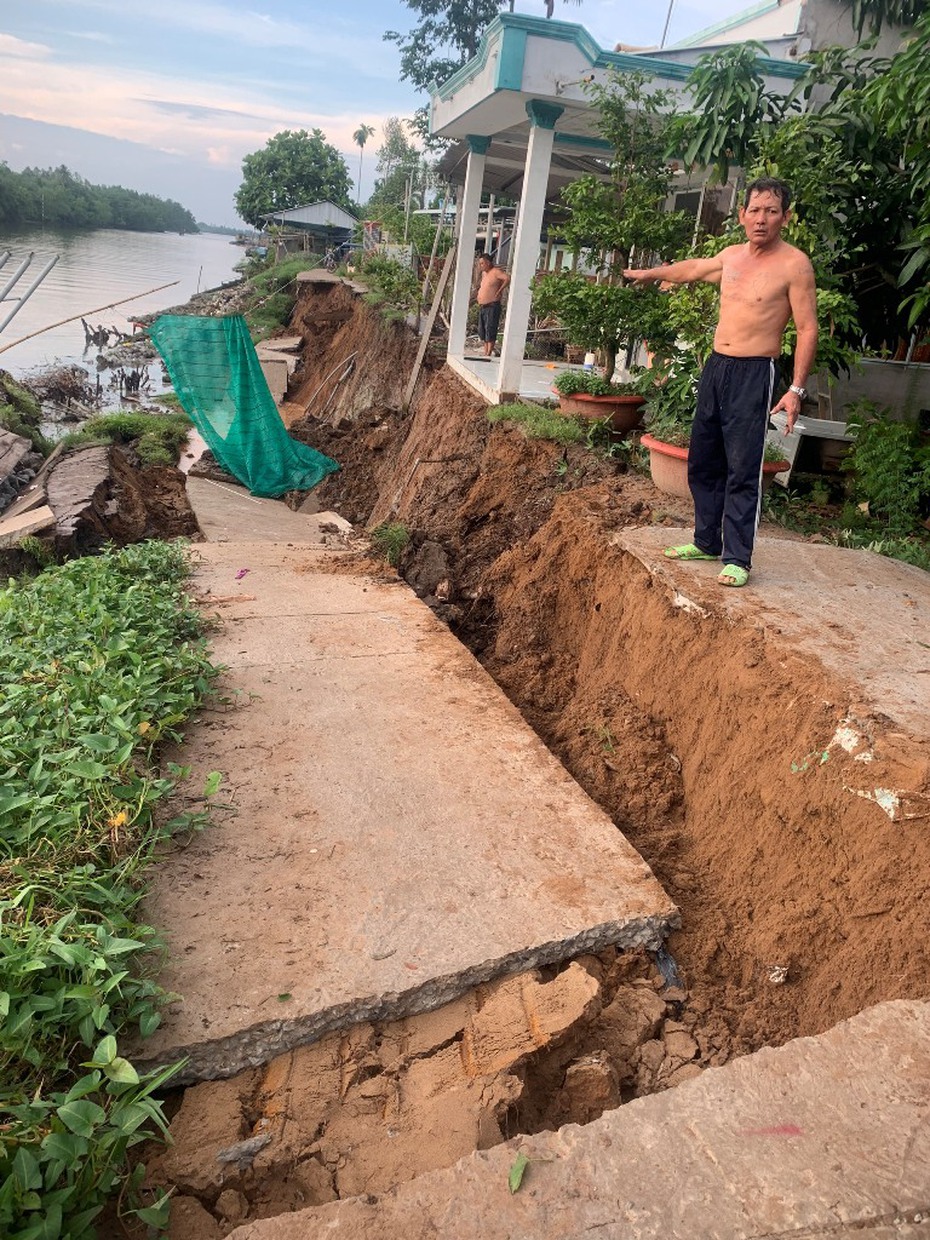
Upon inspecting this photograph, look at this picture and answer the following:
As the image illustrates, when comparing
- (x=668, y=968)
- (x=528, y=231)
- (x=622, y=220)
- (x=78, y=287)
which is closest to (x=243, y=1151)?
(x=668, y=968)

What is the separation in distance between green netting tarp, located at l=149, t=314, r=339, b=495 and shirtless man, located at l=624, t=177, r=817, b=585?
7.99 metres

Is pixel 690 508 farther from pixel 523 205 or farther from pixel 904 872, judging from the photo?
pixel 523 205

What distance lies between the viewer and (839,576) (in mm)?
4051

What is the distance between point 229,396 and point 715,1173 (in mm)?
10729

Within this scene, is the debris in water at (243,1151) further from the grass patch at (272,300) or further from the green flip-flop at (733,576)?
the grass patch at (272,300)

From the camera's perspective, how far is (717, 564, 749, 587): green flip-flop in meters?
3.79

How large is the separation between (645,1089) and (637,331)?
19.0ft

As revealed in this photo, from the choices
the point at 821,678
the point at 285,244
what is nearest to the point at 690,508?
the point at 821,678

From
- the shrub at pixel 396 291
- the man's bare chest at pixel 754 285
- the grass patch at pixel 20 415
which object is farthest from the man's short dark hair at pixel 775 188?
the grass patch at pixel 20 415

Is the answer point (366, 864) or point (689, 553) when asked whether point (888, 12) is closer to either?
point (689, 553)

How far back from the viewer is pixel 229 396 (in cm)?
1086

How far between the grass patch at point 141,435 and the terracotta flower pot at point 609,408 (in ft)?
25.6

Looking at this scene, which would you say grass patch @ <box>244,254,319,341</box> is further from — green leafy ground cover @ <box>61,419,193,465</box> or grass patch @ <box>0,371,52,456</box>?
green leafy ground cover @ <box>61,419,193,465</box>

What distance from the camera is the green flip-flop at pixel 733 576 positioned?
12.4 feet
